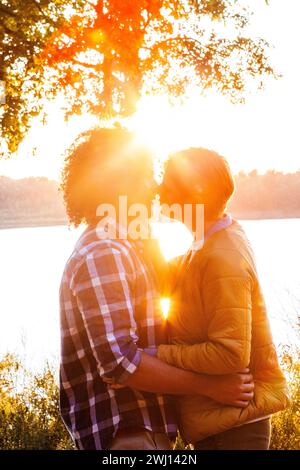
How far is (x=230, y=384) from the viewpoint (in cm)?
202

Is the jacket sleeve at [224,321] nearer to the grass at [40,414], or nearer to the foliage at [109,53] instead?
the grass at [40,414]

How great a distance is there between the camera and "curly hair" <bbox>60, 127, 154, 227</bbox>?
2.05 metres

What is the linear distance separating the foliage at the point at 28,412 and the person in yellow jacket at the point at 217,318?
7.46 ft

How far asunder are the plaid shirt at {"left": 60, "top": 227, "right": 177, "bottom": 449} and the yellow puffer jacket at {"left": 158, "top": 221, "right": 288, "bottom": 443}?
0.10 m

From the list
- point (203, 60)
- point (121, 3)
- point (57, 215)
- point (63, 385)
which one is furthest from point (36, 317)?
point (57, 215)

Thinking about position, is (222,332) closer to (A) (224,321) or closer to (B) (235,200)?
(A) (224,321)

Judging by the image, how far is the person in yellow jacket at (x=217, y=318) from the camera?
1.93 metres

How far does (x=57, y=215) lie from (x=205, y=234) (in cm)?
6855

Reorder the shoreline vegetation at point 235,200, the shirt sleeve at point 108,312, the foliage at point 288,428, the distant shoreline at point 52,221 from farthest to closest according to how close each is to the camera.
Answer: the shoreline vegetation at point 235,200 → the distant shoreline at point 52,221 → the foliage at point 288,428 → the shirt sleeve at point 108,312

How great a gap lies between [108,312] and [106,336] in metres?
0.09

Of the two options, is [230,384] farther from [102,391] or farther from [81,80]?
[81,80]

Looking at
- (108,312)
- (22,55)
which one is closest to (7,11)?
(22,55)

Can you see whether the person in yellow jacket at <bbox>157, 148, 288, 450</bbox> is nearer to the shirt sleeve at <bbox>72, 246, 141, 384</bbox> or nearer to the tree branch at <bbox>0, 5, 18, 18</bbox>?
the shirt sleeve at <bbox>72, 246, 141, 384</bbox>

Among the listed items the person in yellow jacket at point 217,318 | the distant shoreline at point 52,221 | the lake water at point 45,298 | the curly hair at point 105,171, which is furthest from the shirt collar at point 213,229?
the distant shoreline at point 52,221
